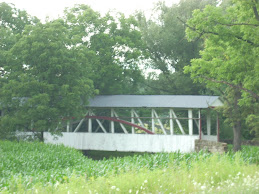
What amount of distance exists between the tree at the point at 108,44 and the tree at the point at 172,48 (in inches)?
104

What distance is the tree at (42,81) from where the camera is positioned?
21.8m

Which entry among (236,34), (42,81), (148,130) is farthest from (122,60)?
(236,34)

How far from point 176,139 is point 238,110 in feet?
12.5

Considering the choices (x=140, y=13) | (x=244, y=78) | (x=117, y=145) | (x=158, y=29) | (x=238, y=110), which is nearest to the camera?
(x=244, y=78)

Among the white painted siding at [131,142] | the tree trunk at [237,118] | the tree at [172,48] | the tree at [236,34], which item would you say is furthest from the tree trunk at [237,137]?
the tree at [172,48]

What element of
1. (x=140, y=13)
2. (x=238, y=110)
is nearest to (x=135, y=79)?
(x=140, y=13)

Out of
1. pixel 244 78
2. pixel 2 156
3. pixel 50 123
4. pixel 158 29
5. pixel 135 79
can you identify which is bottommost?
pixel 2 156

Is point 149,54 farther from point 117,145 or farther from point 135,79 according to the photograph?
point 117,145

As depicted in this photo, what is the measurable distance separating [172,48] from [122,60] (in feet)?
15.5

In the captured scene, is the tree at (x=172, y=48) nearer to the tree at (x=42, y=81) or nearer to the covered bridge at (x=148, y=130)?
the covered bridge at (x=148, y=130)

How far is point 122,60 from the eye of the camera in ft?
103

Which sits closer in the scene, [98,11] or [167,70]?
[98,11]

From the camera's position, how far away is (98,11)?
31.2 meters

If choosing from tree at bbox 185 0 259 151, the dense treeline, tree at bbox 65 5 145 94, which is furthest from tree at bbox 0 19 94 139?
tree at bbox 185 0 259 151
